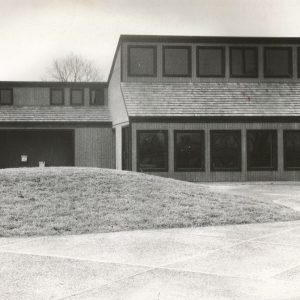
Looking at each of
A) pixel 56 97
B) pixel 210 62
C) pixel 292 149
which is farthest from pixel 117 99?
pixel 292 149

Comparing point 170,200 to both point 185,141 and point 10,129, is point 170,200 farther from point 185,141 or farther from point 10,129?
point 10,129

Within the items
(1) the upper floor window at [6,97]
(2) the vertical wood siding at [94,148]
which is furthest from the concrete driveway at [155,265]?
(1) the upper floor window at [6,97]

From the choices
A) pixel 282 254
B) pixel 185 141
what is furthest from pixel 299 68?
pixel 282 254

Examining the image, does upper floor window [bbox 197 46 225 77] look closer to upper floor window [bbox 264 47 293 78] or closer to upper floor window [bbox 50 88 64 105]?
upper floor window [bbox 264 47 293 78]

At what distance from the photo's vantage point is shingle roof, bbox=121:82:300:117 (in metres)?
25.9

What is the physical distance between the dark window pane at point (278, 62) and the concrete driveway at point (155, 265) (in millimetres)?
18265

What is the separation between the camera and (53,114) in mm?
32531

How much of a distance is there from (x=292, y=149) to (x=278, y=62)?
4.64 metres

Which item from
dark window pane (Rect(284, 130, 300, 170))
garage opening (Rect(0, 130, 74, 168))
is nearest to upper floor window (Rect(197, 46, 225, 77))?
dark window pane (Rect(284, 130, 300, 170))

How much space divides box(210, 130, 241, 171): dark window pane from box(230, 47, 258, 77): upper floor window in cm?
340

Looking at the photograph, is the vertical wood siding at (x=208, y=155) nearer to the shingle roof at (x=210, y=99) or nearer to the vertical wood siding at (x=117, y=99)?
the shingle roof at (x=210, y=99)

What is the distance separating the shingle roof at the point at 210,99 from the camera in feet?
84.9

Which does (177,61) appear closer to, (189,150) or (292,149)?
(189,150)

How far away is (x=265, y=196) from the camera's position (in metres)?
18.7
